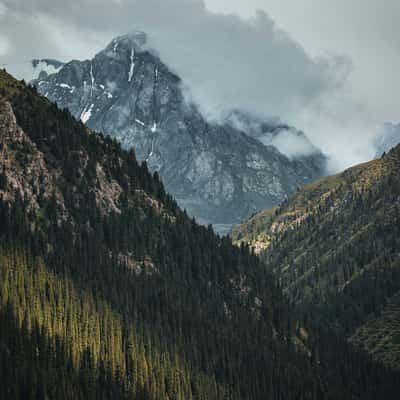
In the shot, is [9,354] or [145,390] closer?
[9,354]

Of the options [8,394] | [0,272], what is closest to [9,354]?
[8,394]

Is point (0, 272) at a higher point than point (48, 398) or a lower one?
higher

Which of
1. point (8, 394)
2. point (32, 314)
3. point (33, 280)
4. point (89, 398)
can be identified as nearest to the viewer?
point (8, 394)

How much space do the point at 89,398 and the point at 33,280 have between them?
125 feet

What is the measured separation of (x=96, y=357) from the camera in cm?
19238

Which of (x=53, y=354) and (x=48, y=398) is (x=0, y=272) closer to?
(x=53, y=354)

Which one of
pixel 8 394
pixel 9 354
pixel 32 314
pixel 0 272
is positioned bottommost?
pixel 8 394

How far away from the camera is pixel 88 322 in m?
200

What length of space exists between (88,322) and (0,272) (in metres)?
26.1

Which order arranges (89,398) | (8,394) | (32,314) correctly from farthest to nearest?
(32,314) → (89,398) → (8,394)

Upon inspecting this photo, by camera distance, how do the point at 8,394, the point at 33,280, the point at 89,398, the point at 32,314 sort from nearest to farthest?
the point at 8,394 < the point at 89,398 < the point at 32,314 < the point at 33,280

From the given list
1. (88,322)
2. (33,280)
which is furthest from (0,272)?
(88,322)

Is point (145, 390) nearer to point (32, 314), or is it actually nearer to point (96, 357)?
point (96, 357)

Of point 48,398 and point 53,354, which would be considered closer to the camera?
point 48,398
